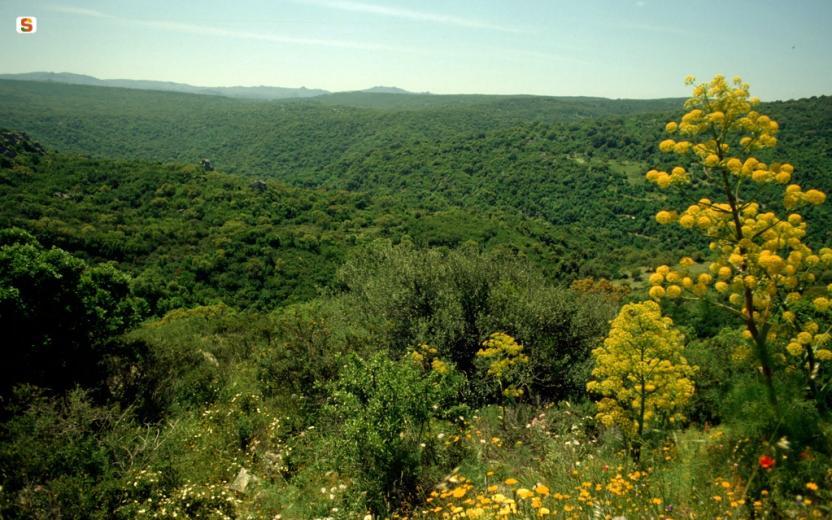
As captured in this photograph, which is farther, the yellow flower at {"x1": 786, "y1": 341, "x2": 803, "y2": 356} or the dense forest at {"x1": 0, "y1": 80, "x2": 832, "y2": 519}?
the dense forest at {"x1": 0, "y1": 80, "x2": 832, "y2": 519}

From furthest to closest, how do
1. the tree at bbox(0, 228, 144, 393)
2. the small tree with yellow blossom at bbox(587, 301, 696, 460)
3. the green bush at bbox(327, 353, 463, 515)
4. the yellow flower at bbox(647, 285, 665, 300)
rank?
the tree at bbox(0, 228, 144, 393) → the small tree with yellow blossom at bbox(587, 301, 696, 460) → the green bush at bbox(327, 353, 463, 515) → the yellow flower at bbox(647, 285, 665, 300)

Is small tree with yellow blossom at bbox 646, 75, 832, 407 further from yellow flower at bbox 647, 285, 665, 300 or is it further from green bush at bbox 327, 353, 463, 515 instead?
green bush at bbox 327, 353, 463, 515

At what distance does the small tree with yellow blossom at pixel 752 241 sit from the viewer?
4.22m

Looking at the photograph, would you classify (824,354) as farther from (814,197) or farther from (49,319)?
(49,319)

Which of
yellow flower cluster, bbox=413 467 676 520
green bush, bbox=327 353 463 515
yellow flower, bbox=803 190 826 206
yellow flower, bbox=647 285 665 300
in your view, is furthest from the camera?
green bush, bbox=327 353 463 515

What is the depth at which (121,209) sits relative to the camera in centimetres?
6347

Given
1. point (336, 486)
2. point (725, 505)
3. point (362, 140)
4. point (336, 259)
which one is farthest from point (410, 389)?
point (362, 140)

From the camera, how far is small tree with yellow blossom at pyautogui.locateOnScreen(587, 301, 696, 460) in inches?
292

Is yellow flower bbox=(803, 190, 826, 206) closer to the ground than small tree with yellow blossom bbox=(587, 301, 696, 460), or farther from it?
farther from it

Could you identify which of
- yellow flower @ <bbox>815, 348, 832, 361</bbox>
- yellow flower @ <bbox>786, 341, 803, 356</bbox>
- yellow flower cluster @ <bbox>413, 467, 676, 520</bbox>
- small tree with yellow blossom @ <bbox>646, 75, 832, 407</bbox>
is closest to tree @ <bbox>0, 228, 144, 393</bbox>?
yellow flower cluster @ <bbox>413, 467, 676, 520</bbox>

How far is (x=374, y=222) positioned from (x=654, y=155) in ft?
315

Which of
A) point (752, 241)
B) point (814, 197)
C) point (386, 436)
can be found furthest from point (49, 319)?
point (814, 197)

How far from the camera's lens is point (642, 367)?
736 centimetres

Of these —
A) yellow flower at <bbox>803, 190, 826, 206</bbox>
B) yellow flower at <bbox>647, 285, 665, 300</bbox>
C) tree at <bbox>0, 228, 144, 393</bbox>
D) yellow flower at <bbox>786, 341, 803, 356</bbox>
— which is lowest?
tree at <bbox>0, 228, 144, 393</bbox>
